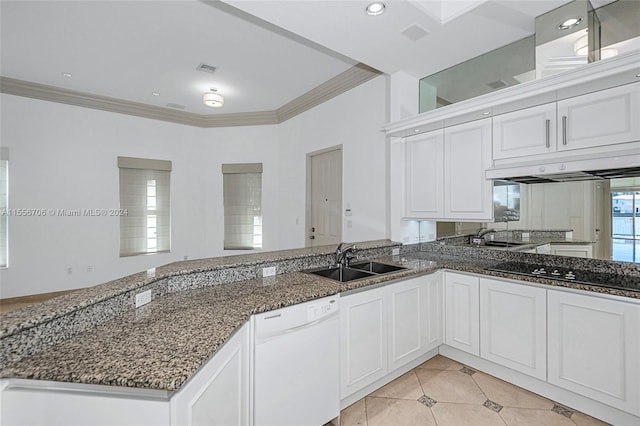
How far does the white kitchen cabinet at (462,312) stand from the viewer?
7.76ft

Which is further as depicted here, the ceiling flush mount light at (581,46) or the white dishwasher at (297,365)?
the ceiling flush mount light at (581,46)

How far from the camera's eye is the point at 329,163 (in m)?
4.28

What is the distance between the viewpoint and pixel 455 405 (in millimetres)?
2000

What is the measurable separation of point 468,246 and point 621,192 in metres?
1.21

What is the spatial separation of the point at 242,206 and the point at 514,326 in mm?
4633

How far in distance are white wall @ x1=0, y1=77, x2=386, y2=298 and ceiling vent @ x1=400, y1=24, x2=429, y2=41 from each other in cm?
90

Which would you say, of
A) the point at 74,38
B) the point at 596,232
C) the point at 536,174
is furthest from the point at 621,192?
the point at 74,38

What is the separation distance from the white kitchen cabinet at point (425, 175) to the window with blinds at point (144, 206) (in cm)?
432

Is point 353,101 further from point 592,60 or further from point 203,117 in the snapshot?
point 203,117

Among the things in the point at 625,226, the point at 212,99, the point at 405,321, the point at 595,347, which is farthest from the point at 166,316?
the point at 212,99

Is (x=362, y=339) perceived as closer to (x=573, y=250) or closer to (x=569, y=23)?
(x=573, y=250)

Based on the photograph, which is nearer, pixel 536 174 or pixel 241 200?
pixel 536 174

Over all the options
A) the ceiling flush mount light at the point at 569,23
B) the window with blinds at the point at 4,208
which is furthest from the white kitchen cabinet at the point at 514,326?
the window with blinds at the point at 4,208

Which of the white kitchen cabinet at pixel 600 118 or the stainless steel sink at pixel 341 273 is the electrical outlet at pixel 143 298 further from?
the white kitchen cabinet at pixel 600 118
